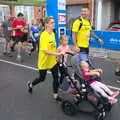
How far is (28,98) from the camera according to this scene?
701 cm

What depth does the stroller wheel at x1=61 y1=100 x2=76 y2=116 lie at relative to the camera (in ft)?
19.1

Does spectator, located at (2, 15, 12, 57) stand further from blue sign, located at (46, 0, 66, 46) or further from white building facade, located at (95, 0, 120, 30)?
white building facade, located at (95, 0, 120, 30)

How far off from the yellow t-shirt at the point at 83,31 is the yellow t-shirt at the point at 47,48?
1.23 m

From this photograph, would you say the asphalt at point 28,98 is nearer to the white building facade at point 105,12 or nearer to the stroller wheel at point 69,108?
the stroller wheel at point 69,108

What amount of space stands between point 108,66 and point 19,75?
3177mm

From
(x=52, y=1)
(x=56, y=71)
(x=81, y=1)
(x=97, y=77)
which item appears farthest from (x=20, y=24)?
(x=81, y=1)

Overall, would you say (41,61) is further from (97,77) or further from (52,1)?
(52,1)

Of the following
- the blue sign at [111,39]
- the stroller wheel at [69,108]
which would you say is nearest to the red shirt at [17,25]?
the blue sign at [111,39]

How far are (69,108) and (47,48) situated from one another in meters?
1.23

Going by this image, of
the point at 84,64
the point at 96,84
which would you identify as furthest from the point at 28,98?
the point at 96,84

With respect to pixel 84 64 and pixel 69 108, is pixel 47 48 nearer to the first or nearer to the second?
pixel 84 64

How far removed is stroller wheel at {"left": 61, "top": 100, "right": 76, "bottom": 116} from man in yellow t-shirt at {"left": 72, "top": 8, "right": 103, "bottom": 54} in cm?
197

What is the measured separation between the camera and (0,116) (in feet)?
19.5

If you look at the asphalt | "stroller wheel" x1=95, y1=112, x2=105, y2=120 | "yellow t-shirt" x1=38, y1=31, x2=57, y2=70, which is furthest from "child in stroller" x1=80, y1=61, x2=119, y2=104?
"yellow t-shirt" x1=38, y1=31, x2=57, y2=70
